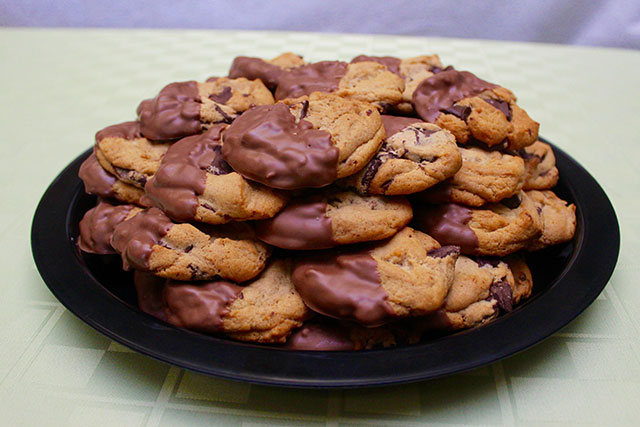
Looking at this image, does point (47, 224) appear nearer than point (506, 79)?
Yes

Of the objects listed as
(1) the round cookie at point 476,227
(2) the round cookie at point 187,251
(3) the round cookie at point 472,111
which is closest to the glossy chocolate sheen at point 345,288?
(2) the round cookie at point 187,251

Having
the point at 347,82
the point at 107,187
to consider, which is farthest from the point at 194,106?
the point at 347,82

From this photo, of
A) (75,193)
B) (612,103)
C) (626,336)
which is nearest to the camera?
(626,336)

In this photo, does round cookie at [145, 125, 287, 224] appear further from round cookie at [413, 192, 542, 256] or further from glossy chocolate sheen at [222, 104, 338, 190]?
round cookie at [413, 192, 542, 256]

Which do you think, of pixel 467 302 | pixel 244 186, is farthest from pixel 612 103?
pixel 244 186

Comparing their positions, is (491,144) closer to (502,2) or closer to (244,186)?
(244,186)

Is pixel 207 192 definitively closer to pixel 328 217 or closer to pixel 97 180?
pixel 328 217

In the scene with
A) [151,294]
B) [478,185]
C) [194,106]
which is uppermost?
[194,106]
